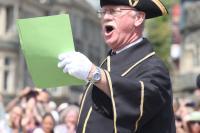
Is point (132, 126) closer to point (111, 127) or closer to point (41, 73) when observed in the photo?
point (111, 127)

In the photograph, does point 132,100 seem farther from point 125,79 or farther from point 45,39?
point 45,39

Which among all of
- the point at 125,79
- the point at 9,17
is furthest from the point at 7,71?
the point at 125,79

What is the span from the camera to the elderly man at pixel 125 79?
12.8 ft

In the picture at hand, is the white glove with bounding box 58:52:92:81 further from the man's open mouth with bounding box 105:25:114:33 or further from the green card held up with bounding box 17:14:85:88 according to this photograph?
the man's open mouth with bounding box 105:25:114:33

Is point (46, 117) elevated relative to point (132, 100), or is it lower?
lower

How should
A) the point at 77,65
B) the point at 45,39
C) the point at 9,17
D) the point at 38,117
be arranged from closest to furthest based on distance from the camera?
1. the point at 77,65
2. the point at 45,39
3. the point at 38,117
4. the point at 9,17

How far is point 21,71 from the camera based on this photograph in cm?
4203

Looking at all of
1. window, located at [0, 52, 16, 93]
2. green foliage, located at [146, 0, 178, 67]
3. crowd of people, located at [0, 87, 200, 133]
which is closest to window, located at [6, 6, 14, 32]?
window, located at [0, 52, 16, 93]

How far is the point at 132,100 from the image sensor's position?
391 cm

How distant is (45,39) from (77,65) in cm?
31

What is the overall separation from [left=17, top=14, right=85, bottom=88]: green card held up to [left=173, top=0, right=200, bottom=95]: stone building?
1275 inches

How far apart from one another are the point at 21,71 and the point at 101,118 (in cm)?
3825

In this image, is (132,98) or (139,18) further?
(139,18)

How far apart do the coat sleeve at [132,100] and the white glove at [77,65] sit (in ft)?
0.46
